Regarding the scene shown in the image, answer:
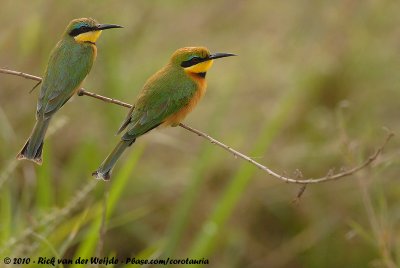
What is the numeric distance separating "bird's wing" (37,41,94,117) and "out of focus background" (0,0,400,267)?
1.67 meters

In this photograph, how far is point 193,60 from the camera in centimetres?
217

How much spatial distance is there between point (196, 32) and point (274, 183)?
3.74ft

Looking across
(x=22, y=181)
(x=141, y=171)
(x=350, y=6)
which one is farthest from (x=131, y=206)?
(x=350, y=6)

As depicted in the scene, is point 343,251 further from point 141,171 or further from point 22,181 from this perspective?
point 22,181

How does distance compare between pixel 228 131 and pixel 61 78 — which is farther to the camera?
pixel 228 131

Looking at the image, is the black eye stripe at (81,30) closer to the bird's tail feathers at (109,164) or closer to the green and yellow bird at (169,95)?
the green and yellow bird at (169,95)

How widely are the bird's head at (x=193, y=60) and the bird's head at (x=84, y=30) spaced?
8.5 inches

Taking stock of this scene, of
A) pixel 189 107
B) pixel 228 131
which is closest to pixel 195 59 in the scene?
pixel 189 107

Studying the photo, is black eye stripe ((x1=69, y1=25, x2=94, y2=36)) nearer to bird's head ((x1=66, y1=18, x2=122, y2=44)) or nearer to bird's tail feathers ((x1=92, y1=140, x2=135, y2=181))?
bird's head ((x1=66, y1=18, x2=122, y2=44))

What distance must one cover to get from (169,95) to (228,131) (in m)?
3.04

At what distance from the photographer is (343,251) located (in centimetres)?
454

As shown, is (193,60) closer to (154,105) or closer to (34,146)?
(154,105)

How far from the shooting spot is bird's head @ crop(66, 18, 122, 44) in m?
2.05

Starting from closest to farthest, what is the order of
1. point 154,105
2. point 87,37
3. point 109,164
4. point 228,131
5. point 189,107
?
point 109,164 → point 154,105 → point 87,37 → point 189,107 → point 228,131
